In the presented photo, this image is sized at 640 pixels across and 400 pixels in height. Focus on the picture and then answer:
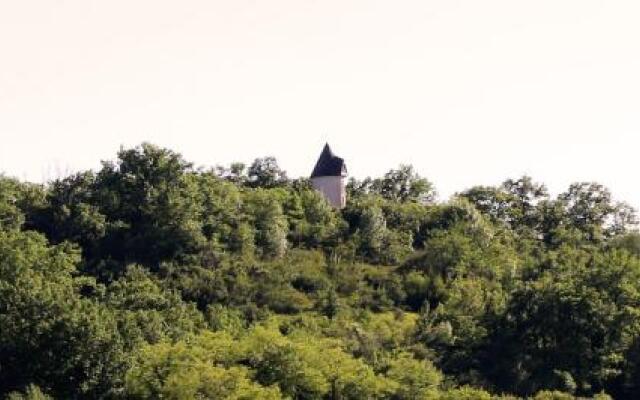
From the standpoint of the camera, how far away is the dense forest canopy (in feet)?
182

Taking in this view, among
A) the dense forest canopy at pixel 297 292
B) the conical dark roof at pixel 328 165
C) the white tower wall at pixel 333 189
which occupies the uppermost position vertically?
the conical dark roof at pixel 328 165

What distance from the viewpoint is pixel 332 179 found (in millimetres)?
91375

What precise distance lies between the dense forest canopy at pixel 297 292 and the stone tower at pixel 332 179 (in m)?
2.54

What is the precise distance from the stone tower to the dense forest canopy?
100 inches

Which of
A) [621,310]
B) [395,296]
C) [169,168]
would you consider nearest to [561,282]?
[621,310]

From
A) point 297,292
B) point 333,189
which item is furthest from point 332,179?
point 297,292

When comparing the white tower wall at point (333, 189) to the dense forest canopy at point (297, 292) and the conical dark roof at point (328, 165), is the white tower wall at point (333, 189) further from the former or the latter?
the dense forest canopy at point (297, 292)

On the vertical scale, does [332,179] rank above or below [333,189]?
above

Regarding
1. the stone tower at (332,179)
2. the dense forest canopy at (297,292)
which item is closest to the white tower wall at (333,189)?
the stone tower at (332,179)

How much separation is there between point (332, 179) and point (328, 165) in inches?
52.4

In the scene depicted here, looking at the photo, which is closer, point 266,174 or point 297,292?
point 297,292

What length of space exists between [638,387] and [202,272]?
2830 cm

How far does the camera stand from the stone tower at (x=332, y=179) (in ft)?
299

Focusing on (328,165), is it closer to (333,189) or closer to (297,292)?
(333,189)
